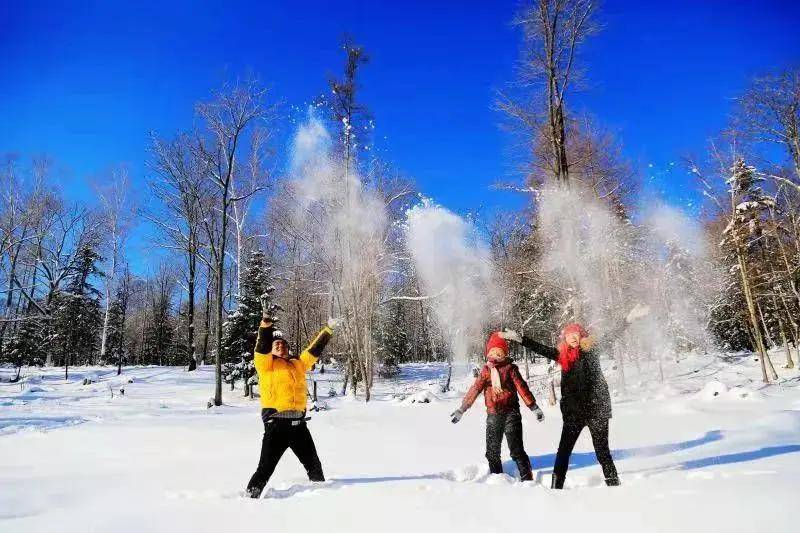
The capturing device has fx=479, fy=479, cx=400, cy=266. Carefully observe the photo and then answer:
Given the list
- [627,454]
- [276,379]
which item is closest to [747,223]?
[627,454]

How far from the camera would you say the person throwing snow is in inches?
A: 193

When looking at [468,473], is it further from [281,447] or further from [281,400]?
[281,400]

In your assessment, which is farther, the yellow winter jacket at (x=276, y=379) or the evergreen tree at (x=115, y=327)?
the evergreen tree at (x=115, y=327)

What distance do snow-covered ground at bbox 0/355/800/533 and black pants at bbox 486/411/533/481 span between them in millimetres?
294

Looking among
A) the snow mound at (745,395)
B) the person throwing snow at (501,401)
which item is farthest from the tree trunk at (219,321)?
the snow mound at (745,395)

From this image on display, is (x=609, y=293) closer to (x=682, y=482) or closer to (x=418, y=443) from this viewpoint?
(x=418, y=443)

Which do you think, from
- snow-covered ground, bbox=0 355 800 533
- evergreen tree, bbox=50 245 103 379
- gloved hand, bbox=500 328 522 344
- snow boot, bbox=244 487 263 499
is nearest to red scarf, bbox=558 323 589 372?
gloved hand, bbox=500 328 522 344

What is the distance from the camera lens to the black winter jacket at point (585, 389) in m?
4.56

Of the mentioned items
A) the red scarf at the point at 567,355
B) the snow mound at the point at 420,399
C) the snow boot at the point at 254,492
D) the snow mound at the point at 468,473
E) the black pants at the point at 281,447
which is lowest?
the snow mound at the point at 420,399

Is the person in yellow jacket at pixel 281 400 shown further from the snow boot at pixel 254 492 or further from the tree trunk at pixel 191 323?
the tree trunk at pixel 191 323

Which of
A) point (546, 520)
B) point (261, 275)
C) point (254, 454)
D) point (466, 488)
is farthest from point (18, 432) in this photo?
point (261, 275)

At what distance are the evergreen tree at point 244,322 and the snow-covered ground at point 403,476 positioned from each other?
1151 cm

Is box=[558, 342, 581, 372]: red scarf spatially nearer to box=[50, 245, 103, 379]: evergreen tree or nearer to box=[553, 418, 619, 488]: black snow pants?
box=[553, 418, 619, 488]: black snow pants

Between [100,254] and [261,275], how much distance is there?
21365 mm
